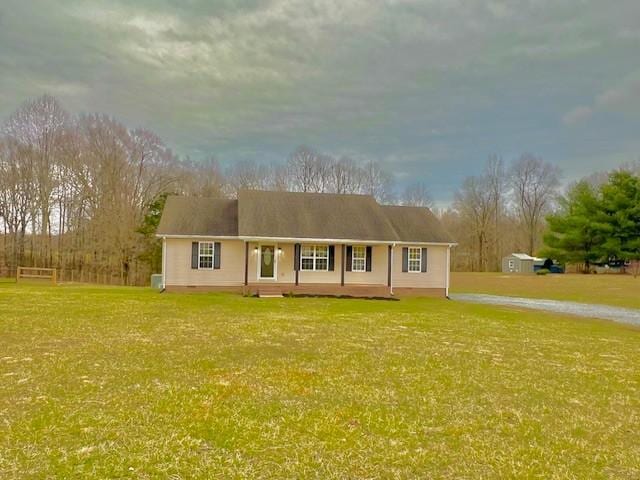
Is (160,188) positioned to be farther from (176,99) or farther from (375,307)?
(375,307)

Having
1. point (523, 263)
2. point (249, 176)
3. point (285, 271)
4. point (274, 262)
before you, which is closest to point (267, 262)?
point (274, 262)

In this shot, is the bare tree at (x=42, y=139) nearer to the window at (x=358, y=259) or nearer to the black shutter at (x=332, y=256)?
the black shutter at (x=332, y=256)

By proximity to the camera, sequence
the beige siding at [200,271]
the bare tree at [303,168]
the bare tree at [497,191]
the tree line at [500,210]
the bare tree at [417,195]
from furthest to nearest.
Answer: the bare tree at [497,191] → the tree line at [500,210] → the bare tree at [417,195] → the bare tree at [303,168] → the beige siding at [200,271]

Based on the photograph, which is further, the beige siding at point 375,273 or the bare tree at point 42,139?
the bare tree at point 42,139

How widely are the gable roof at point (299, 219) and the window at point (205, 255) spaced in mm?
594

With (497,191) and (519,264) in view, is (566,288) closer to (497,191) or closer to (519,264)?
(519,264)

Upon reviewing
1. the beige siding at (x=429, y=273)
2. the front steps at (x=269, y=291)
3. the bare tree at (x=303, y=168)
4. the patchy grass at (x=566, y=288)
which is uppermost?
the bare tree at (x=303, y=168)

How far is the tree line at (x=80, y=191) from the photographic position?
34.2 metres

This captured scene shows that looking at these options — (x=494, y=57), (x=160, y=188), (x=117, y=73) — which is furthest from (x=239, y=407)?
(x=160, y=188)

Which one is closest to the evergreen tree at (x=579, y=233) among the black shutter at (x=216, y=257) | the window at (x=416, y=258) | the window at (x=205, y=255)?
the window at (x=416, y=258)

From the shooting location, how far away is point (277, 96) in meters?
32.4

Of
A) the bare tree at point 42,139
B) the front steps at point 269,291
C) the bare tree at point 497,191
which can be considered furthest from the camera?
the bare tree at point 497,191

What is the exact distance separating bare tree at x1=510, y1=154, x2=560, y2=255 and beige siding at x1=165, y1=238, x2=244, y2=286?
168 feet

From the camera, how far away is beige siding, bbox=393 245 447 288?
22734mm
